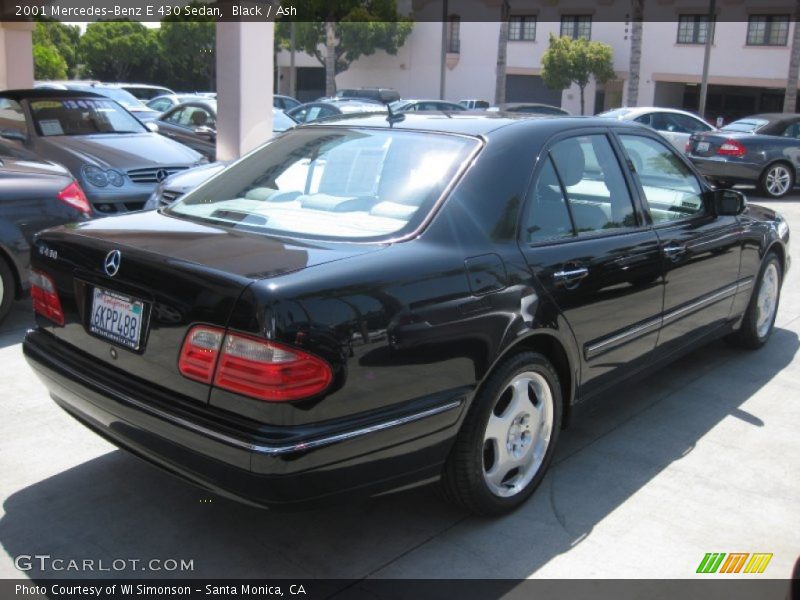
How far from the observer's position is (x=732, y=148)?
14352mm

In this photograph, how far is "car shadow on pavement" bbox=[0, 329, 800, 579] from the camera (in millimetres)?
3137

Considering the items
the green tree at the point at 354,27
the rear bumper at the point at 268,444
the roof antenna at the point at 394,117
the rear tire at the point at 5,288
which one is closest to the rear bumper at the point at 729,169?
the roof antenna at the point at 394,117

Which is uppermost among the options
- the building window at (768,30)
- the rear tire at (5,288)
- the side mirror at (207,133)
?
the building window at (768,30)

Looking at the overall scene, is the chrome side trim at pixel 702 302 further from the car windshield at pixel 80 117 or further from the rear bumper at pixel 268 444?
the car windshield at pixel 80 117

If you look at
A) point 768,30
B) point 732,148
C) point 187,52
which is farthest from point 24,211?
point 187,52

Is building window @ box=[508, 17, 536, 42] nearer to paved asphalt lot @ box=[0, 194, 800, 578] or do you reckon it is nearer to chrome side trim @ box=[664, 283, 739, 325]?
chrome side trim @ box=[664, 283, 739, 325]

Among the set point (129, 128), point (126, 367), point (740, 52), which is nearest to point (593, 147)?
point (126, 367)

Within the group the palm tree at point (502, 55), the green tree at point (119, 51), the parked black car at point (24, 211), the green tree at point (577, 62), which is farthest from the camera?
the green tree at point (119, 51)

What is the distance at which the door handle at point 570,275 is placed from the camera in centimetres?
353

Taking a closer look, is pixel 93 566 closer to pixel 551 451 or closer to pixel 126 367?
pixel 126 367

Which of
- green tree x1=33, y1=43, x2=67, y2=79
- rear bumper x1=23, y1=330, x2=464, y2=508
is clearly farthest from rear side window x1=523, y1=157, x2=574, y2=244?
green tree x1=33, y1=43, x2=67, y2=79

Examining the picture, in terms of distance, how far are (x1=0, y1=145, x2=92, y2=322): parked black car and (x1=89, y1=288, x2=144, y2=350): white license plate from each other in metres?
2.94

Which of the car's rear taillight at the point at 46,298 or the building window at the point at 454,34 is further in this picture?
the building window at the point at 454,34

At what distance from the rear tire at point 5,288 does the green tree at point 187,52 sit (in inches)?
2039
